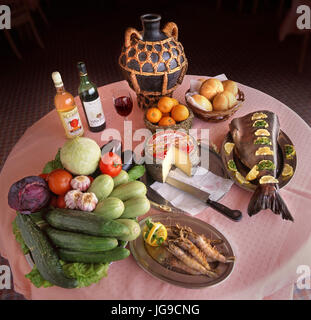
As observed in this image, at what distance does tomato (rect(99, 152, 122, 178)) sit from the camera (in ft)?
3.26

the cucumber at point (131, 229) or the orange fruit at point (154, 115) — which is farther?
the orange fruit at point (154, 115)

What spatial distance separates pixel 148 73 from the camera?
1.29m

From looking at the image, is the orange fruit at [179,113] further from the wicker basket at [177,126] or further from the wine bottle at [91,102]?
the wine bottle at [91,102]

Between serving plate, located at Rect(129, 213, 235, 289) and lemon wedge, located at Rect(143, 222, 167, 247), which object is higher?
lemon wedge, located at Rect(143, 222, 167, 247)

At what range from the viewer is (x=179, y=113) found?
1287mm

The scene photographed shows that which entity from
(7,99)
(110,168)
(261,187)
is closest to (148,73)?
(110,168)

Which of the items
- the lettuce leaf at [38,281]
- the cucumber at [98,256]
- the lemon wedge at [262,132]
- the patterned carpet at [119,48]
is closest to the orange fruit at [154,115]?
the lemon wedge at [262,132]

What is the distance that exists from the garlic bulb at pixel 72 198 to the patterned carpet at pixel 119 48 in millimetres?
1995

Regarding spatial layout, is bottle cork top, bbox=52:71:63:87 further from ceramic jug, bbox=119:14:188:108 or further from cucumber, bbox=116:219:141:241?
cucumber, bbox=116:219:141:241

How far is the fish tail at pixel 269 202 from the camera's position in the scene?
3.17 ft

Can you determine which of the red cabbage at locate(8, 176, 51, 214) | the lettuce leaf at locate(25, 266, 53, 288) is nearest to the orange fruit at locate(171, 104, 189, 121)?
the red cabbage at locate(8, 176, 51, 214)

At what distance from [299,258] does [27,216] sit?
3.05ft

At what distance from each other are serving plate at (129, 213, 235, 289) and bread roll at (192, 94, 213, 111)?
619 mm
